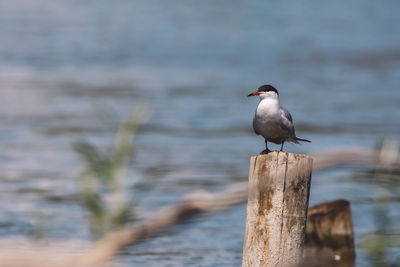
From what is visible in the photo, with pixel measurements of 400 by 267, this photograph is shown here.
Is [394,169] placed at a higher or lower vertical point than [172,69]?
lower

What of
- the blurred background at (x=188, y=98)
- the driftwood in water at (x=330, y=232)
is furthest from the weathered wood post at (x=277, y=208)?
the driftwood in water at (x=330, y=232)

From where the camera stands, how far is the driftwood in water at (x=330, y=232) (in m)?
7.90

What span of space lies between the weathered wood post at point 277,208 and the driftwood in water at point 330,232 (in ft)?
9.53

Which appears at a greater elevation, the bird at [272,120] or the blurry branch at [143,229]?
the bird at [272,120]

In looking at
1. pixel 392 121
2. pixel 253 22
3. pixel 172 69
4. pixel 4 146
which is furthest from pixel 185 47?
pixel 4 146

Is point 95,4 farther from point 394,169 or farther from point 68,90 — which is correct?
point 394,169

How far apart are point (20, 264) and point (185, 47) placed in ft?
93.2

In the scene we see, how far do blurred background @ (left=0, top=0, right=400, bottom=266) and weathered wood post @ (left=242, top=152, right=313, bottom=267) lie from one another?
0.41 metres

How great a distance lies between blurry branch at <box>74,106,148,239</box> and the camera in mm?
3361

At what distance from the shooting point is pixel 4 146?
15055 mm

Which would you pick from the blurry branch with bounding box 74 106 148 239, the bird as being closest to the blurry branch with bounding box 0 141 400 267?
the blurry branch with bounding box 74 106 148 239

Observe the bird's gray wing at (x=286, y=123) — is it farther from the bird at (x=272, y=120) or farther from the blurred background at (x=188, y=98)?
the blurred background at (x=188, y=98)

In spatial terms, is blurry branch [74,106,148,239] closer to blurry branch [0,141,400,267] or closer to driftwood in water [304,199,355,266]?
blurry branch [0,141,400,267]

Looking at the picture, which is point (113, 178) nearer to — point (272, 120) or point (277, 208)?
point (277, 208)
